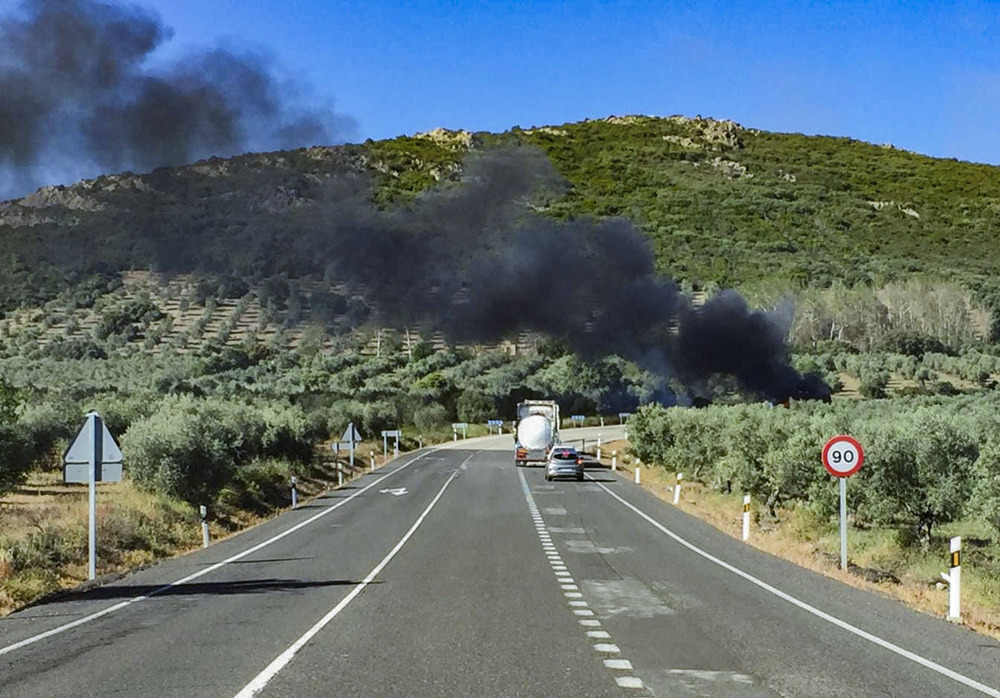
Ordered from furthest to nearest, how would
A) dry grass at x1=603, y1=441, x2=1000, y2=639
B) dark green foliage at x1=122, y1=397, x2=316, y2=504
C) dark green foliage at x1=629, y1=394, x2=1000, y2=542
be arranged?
dark green foliage at x1=122, y1=397, x2=316, y2=504, dark green foliage at x1=629, y1=394, x2=1000, y2=542, dry grass at x1=603, y1=441, x2=1000, y2=639

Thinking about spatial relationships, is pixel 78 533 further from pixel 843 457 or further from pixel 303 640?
pixel 843 457

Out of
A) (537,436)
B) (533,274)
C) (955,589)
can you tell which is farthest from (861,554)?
(533,274)

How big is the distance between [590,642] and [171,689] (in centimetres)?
459

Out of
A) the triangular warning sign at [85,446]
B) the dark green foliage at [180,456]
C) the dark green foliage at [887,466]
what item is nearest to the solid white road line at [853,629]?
the dark green foliage at [887,466]

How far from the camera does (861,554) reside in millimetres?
29906

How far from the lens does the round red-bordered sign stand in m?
20.5

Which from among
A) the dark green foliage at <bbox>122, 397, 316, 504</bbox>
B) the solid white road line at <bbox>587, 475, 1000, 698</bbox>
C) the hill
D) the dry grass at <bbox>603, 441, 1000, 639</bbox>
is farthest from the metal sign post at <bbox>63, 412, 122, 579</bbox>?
the hill

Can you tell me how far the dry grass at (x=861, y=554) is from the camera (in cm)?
1738

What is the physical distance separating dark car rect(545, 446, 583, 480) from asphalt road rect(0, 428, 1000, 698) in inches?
961

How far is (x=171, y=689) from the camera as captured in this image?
8.75 m

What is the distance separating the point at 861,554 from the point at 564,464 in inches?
825

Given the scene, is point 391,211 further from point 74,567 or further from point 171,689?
point 171,689

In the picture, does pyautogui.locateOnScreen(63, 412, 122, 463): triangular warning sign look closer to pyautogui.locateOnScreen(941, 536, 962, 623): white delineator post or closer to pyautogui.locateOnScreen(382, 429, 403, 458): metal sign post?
pyautogui.locateOnScreen(941, 536, 962, 623): white delineator post

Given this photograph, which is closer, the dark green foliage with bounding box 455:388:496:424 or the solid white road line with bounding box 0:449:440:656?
the solid white road line with bounding box 0:449:440:656
